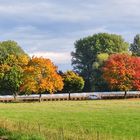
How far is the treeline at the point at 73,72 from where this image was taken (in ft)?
341

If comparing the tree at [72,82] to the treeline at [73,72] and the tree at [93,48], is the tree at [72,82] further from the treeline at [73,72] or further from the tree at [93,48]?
the tree at [93,48]

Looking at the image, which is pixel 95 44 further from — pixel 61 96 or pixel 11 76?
pixel 11 76

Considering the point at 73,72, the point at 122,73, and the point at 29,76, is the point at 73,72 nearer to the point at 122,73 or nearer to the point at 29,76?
the point at 122,73

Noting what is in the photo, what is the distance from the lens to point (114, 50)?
491 feet

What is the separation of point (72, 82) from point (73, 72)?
4.97 meters

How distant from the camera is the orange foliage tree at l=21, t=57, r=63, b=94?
103 m

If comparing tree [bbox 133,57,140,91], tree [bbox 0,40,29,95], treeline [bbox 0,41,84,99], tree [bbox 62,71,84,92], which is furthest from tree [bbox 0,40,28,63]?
tree [bbox 133,57,140,91]

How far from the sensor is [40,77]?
103812 mm

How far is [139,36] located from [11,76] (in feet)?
238

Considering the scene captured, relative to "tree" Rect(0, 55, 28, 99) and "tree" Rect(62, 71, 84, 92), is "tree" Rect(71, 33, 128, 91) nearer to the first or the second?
"tree" Rect(62, 71, 84, 92)

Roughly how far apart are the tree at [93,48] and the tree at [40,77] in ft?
127

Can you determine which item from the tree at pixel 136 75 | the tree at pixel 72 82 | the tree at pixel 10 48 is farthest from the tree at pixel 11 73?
the tree at pixel 10 48

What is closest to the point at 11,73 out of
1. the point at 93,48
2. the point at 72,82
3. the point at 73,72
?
the point at 72,82

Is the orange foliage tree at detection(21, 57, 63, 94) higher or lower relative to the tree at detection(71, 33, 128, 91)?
lower
